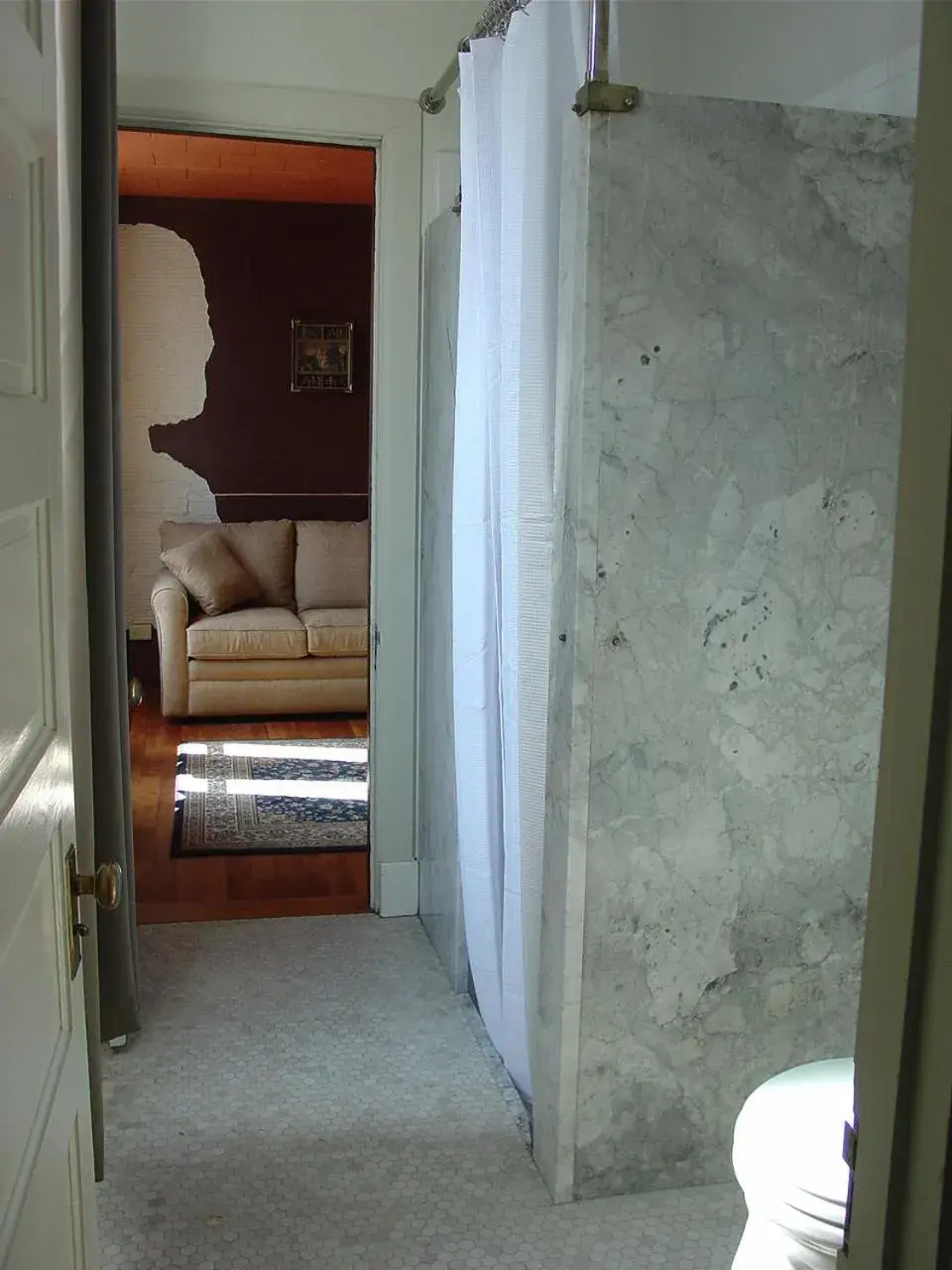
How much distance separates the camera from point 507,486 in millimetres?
2191

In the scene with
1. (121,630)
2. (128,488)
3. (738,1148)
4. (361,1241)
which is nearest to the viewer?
(738,1148)

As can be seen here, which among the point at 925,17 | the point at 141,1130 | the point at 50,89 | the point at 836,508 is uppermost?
the point at 50,89

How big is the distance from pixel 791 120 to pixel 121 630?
157 centimetres

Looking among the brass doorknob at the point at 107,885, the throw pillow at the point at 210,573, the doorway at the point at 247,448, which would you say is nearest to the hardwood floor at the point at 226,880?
the doorway at the point at 247,448

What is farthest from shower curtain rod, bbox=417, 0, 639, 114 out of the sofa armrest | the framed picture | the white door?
the framed picture

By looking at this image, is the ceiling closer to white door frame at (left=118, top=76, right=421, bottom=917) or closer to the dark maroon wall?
the dark maroon wall

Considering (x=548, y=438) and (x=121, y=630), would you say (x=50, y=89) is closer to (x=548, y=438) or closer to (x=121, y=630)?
(x=548, y=438)

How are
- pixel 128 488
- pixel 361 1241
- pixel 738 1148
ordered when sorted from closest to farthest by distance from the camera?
pixel 738 1148 < pixel 361 1241 < pixel 128 488

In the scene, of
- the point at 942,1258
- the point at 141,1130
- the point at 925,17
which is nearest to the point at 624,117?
the point at 925,17

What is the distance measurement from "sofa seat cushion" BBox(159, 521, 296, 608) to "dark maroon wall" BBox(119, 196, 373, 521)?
0.36 meters

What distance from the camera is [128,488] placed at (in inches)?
250

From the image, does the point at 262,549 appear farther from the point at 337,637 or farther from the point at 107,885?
the point at 107,885

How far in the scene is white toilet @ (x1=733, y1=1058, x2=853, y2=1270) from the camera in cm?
141

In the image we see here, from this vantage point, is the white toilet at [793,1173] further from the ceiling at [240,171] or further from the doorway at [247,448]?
the ceiling at [240,171]
